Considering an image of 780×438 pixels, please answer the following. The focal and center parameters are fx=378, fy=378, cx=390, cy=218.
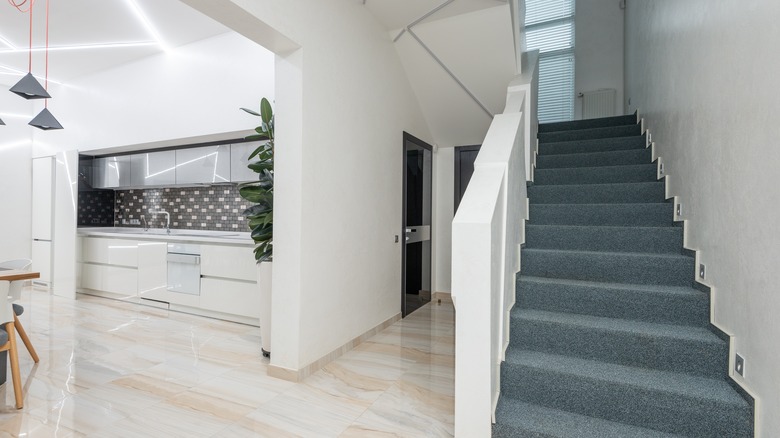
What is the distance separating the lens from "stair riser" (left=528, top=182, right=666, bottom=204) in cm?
294

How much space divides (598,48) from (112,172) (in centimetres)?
758

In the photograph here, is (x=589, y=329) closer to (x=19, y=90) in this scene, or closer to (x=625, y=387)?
(x=625, y=387)

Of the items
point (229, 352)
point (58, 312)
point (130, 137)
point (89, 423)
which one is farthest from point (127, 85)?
point (89, 423)

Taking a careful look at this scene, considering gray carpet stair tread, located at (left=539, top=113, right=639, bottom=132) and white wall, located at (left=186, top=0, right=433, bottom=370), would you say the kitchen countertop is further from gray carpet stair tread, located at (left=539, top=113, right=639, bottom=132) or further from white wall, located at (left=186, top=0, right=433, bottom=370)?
gray carpet stair tread, located at (left=539, top=113, right=639, bottom=132)

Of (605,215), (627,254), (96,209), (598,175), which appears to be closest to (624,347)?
(627,254)

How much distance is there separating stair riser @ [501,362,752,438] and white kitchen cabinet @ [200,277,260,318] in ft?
8.95

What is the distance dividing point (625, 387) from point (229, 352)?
9.33 feet

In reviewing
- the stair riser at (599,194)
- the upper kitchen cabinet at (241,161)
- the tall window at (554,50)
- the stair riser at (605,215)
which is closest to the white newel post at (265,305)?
the upper kitchen cabinet at (241,161)

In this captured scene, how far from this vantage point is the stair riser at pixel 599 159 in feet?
11.3

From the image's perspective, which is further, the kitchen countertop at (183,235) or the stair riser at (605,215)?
the kitchen countertop at (183,235)

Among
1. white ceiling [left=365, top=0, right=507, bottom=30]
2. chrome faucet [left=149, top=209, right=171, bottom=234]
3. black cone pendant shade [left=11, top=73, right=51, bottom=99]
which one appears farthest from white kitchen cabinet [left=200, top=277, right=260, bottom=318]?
white ceiling [left=365, top=0, right=507, bottom=30]

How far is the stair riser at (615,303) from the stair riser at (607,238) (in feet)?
1.70

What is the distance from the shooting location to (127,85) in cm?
497

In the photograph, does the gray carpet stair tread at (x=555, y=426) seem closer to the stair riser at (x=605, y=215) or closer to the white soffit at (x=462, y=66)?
the stair riser at (x=605, y=215)
